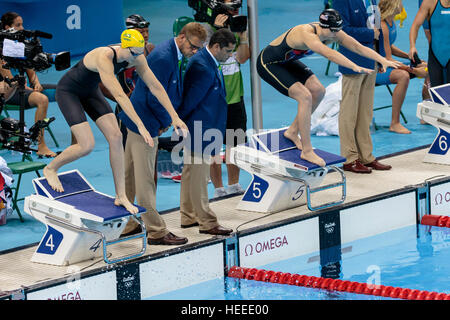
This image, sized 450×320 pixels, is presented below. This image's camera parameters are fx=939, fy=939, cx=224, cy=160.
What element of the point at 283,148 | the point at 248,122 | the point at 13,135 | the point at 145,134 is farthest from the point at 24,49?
the point at 248,122

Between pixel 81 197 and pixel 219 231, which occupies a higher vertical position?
pixel 81 197

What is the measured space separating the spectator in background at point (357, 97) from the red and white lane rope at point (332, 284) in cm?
196

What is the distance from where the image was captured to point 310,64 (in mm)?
14211

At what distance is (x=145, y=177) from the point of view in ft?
20.2

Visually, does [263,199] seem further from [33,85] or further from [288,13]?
[288,13]

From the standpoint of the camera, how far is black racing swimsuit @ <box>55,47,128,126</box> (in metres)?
5.90

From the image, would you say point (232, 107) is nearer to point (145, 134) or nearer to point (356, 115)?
point (356, 115)

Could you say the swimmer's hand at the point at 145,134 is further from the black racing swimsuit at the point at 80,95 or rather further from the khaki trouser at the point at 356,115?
the khaki trouser at the point at 356,115

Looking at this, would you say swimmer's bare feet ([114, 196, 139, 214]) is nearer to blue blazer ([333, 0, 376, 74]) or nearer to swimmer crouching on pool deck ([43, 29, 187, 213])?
swimmer crouching on pool deck ([43, 29, 187, 213])

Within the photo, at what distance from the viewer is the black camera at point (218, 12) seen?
759 cm

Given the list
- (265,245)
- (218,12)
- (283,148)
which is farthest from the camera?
(218,12)

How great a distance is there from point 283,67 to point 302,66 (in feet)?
0.54
